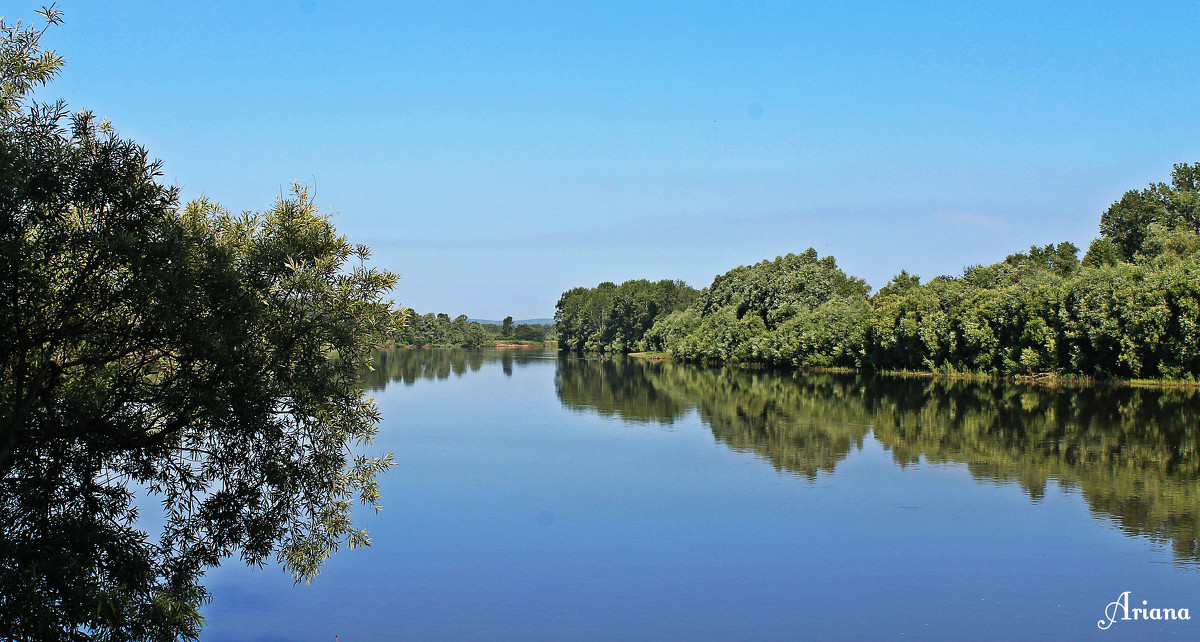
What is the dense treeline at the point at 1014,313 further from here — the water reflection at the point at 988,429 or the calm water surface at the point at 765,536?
the calm water surface at the point at 765,536

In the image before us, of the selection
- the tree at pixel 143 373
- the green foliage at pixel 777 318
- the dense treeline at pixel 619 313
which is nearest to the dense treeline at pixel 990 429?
the green foliage at pixel 777 318

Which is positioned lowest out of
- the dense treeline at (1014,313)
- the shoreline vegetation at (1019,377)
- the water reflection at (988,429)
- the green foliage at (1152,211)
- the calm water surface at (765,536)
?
the calm water surface at (765,536)

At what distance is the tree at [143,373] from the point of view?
375 inches

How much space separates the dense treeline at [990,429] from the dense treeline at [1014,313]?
10.2 ft

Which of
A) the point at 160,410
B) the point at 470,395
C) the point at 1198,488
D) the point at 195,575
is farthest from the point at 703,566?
the point at 470,395

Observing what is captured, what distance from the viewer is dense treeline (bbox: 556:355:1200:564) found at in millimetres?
21609

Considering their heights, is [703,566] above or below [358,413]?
below

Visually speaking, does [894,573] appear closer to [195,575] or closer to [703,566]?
[703,566]

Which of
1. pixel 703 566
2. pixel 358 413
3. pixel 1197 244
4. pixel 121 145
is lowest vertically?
pixel 703 566

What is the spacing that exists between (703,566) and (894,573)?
340 centimetres

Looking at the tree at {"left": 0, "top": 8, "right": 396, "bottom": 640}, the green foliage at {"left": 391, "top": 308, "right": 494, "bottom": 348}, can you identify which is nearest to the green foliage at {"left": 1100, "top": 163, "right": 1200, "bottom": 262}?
the tree at {"left": 0, "top": 8, "right": 396, "bottom": 640}

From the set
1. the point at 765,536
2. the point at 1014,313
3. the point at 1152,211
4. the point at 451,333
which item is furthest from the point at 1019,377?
the point at 451,333

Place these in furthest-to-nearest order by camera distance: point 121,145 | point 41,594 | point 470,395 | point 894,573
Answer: point 470,395 → point 894,573 → point 121,145 → point 41,594

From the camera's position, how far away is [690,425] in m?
37.2
